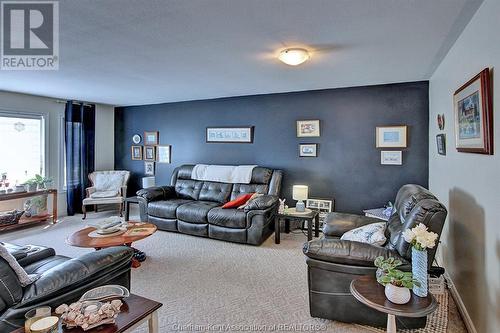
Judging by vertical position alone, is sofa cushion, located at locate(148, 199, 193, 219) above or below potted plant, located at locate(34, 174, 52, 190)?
below

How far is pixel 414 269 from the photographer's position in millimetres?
1654

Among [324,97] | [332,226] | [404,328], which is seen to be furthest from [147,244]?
[324,97]

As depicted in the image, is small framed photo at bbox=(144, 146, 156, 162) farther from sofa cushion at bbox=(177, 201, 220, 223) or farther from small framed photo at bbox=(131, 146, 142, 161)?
sofa cushion at bbox=(177, 201, 220, 223)

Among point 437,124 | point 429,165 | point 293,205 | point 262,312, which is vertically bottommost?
point 262,312

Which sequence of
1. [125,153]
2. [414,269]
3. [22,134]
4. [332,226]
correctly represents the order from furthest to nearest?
[125,153] → [22,134] → [332,226] → [414,269]

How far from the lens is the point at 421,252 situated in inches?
63.6

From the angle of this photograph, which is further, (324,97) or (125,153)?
(125,153)

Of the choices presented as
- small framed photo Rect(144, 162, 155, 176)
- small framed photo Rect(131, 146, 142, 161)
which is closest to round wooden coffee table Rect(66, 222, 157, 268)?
small framed photo Rect(144, 162, 155, 176)

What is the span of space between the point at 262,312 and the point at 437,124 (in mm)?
3014

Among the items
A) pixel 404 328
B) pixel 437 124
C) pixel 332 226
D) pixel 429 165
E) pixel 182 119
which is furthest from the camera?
pixel 182 119

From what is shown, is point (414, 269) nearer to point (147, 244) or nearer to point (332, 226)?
point (332, 226)

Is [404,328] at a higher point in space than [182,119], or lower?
lower

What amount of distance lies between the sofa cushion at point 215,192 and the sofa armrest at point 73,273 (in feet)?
8.97

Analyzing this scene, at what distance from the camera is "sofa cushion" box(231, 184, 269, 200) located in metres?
4.64
